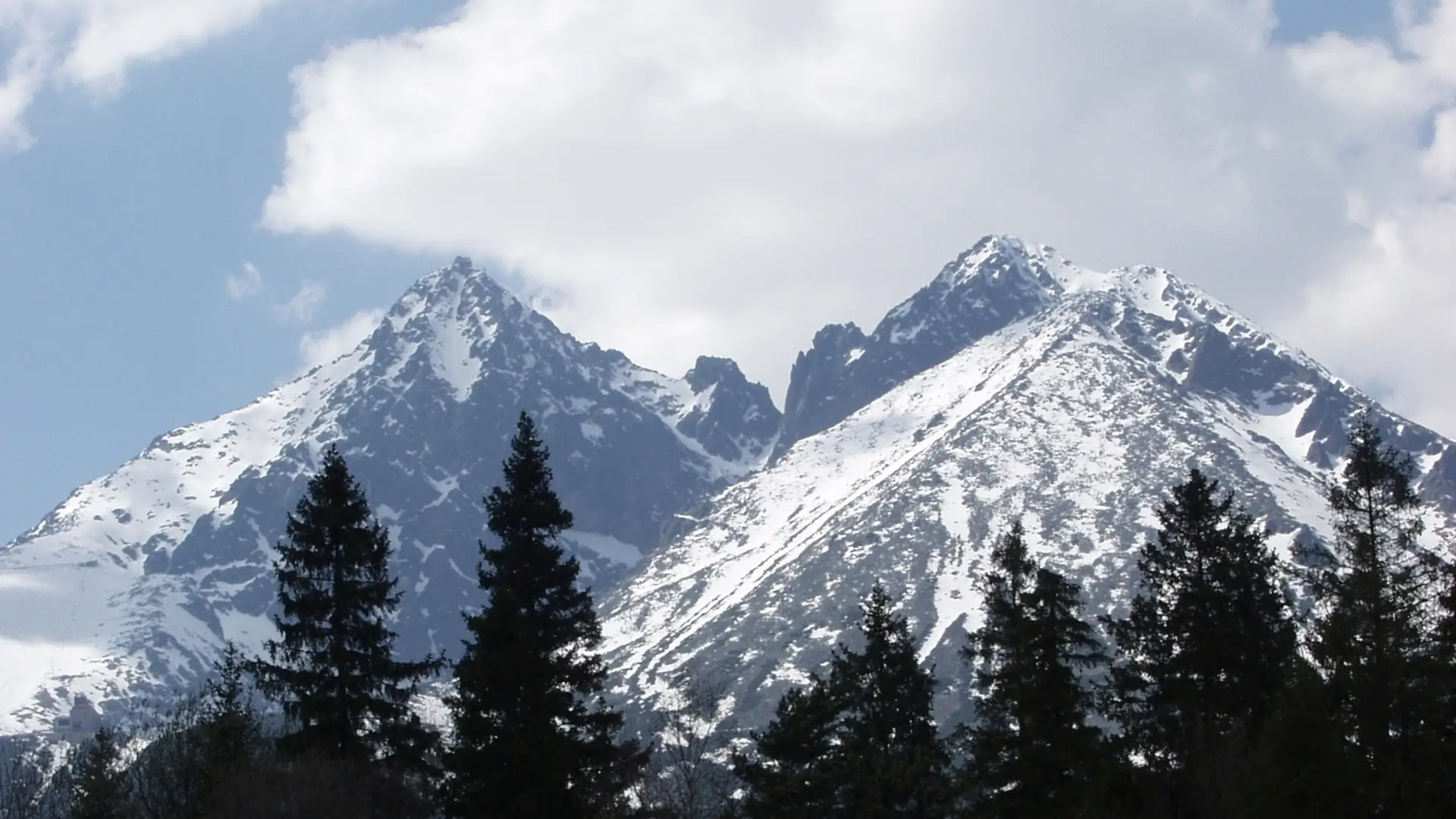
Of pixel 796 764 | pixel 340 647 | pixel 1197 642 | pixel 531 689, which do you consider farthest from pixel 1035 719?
pixel 340 647

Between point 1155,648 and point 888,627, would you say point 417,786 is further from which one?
point 1155,648

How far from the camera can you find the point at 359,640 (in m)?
51.6

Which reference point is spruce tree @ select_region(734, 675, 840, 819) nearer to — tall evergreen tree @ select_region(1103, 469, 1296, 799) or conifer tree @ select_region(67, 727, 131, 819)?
tall evergreen tree @ select_region(1103, 469, 1296, 799)

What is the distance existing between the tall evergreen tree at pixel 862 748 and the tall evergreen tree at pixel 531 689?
5006mm

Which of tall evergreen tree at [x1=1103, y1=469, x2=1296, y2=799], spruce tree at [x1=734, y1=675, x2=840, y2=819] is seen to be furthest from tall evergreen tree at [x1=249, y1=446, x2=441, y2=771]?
tall evergreen tree at [x1=1103, y1=469, x2=1296, y2=799]

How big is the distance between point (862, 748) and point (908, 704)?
3340 mm

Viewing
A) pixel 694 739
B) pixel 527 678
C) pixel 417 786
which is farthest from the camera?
pixel 694 739

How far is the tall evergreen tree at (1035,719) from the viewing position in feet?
164

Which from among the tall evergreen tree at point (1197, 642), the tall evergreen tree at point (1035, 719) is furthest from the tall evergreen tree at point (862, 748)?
the tall evergreen tree at point (1197, 642)

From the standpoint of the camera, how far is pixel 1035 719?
1991 inches

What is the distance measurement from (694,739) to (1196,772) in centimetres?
2040

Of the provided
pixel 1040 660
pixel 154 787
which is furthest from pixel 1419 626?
pixel 154 787

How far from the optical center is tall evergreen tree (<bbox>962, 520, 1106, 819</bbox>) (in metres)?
50.0

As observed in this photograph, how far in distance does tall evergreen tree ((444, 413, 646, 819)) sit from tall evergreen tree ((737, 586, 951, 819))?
16.4ft
